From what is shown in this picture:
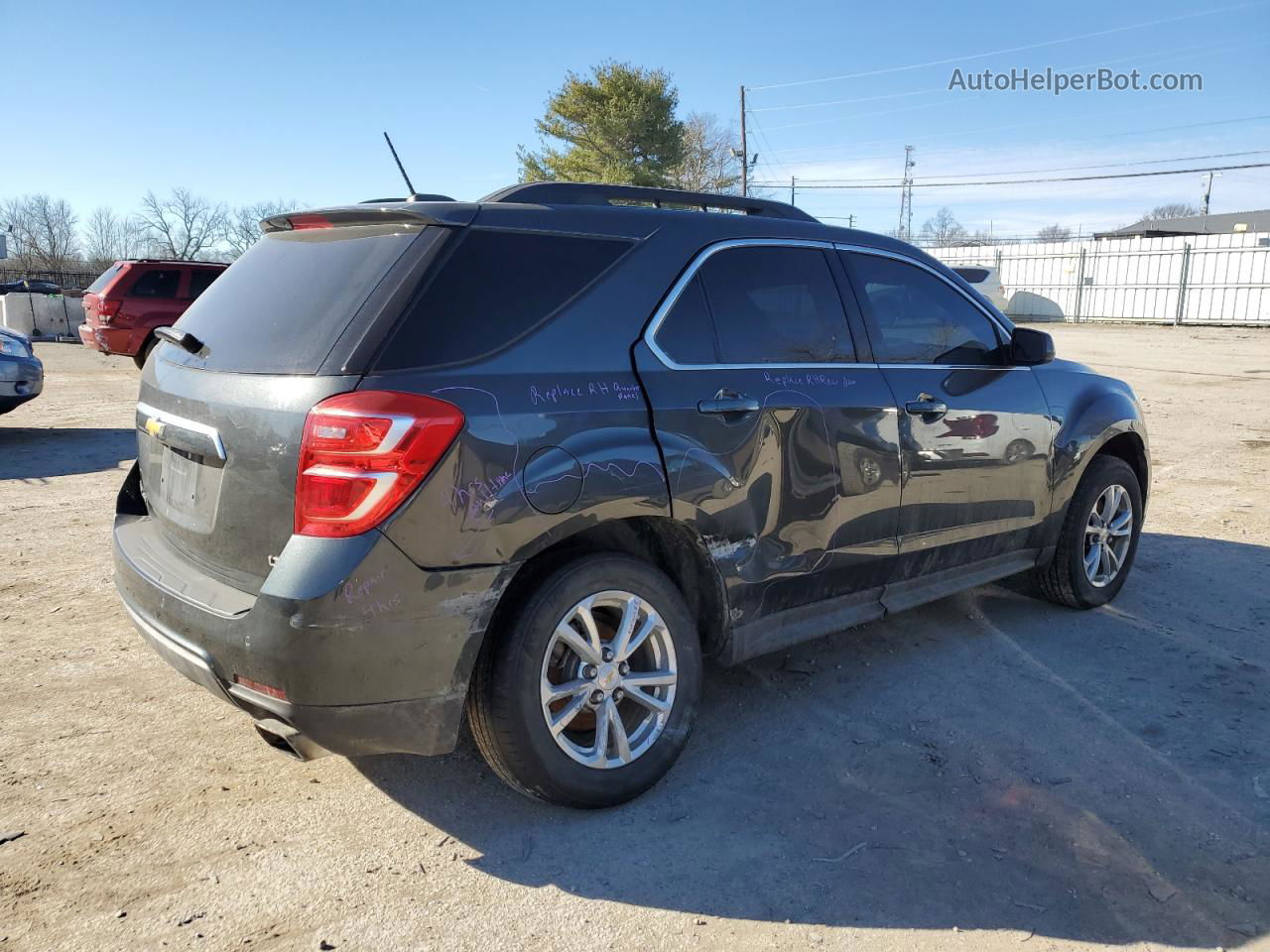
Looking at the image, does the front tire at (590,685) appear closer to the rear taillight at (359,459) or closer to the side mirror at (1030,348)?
the rear taillight at (359,459)

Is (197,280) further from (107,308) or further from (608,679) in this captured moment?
(608,679)

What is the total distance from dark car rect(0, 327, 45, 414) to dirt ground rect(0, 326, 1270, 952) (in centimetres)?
608

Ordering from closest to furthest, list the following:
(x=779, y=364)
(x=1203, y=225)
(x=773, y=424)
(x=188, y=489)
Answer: (x=188, y=489)
(x=773, y=424)
(x=779, y=364)
(x=1203, y=225)

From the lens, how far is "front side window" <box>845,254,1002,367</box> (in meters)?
3.92

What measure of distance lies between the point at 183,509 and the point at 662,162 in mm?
35845

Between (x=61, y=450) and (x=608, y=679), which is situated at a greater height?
(x=608, y=679)

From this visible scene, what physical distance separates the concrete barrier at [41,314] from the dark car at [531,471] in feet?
92.1

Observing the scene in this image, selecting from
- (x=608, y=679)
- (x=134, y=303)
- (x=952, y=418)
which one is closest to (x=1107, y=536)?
(x=952, y=418)

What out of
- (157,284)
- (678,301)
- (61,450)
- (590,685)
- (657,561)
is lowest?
(61,450)

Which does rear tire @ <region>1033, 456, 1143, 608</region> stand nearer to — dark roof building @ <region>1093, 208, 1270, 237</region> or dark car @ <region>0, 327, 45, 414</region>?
dark car @ <region>0, 327, 45, 414</region>

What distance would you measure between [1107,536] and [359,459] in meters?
4.07

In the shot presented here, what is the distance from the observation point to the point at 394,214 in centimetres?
284

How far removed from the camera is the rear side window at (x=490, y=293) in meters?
2.64

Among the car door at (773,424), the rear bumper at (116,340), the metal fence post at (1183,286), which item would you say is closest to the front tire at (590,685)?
the car door at (773,424)
